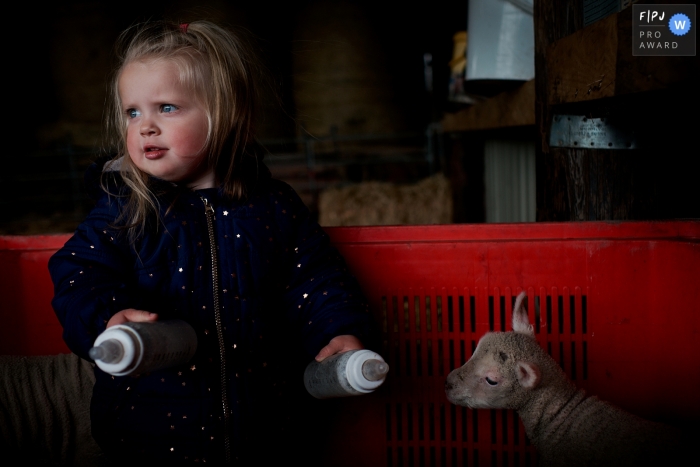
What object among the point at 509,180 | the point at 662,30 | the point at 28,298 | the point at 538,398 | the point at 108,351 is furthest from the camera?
the point at 509,180

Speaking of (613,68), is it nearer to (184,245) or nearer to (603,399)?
(603,399)

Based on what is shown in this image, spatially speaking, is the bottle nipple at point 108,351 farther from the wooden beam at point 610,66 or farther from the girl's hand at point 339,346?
the wooden beam at point 610,66

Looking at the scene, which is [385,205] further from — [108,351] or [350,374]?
[108,351]

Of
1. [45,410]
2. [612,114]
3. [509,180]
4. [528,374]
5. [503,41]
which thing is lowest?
[45,410]

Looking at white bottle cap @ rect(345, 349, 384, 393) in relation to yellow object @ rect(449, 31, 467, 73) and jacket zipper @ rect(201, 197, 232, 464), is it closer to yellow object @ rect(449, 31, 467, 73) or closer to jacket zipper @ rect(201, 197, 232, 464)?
jacket zipper @ rect(201, 197, 232, 464)

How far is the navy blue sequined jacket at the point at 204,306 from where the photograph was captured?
1.11m

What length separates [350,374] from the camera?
926 millimetres

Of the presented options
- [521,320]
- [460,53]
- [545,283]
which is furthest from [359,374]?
[460,53]

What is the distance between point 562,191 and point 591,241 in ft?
1.35

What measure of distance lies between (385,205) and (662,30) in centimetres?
309

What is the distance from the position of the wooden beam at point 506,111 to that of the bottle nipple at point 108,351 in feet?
5.49

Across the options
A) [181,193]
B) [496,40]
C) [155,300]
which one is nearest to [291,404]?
[155,300]

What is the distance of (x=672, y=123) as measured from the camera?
4.65 feet

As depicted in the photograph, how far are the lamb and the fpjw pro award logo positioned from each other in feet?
1.66
